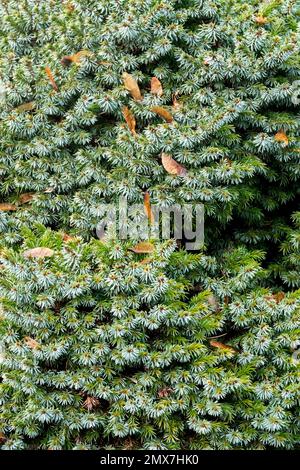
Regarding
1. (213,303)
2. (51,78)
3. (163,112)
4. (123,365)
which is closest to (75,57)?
(51,78)

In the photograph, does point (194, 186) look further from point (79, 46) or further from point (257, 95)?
point (79, 46)

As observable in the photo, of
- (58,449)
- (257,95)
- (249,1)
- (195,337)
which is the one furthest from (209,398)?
(249,1)

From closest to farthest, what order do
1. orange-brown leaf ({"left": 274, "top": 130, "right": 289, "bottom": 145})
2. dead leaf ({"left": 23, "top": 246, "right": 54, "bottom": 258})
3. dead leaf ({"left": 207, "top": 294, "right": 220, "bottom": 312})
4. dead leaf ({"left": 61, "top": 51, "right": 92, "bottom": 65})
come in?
dead leaf ({"left": 23, "top": 246, "right": 54, "bottom": 258}) → dead leaf ({"left": 207, "top": 294, "right": 220, "bottom": 312}) → orange-brown leaf ({"left": 274, "top": 130, "right": 289, "bottom": 145}) → dead leaf ({"left": 61, "top": 51, "right": 92, "bottom": 65})

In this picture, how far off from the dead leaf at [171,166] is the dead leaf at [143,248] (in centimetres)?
40

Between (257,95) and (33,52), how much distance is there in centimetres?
125

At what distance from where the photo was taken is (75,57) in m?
2.83

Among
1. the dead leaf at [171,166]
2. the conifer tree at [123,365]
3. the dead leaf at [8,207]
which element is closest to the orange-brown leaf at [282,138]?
the dead leaf at [171,166]

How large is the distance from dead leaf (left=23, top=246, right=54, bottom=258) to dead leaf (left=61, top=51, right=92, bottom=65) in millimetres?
993

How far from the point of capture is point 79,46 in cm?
287

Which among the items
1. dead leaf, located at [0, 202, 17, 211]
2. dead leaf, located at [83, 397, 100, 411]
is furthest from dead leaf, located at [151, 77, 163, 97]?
dead leaf, located at [83, 397, 100, 411]

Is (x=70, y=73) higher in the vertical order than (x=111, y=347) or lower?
higher

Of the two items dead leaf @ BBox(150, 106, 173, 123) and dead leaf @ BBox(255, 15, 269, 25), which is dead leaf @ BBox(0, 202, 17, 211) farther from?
dead leaf @ BBox(255, 15, 269, 25)

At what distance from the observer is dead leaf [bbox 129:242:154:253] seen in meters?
2.43

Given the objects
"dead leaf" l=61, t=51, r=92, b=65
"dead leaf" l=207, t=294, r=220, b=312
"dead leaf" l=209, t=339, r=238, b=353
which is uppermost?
"dead leaf" l=61, t=51, r=92, b=65
